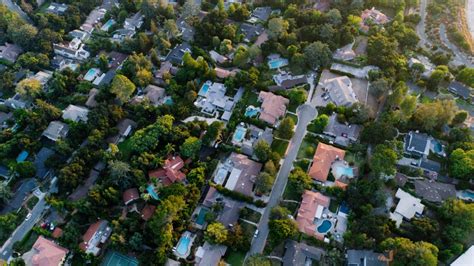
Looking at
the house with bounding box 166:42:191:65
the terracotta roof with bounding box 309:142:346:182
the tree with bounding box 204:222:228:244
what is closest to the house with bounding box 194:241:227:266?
the tree with bounding box 204:222:228:244

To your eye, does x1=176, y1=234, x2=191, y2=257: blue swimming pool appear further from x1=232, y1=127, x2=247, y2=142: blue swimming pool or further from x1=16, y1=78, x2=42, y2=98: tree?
x1=16, y1=78, x2=42, y2=98: tree

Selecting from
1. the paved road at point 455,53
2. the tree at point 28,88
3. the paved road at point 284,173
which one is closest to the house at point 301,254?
the paved road at point 284,173

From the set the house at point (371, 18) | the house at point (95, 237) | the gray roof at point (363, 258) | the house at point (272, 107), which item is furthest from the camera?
the house at point (371, 18)

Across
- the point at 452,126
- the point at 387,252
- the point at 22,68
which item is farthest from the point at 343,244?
the point at 22,68

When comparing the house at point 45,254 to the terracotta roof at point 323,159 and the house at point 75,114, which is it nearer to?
the house at point 75,114

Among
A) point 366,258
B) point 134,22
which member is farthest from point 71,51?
point 366,258

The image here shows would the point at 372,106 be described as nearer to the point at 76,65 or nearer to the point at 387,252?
the point at 387,252
